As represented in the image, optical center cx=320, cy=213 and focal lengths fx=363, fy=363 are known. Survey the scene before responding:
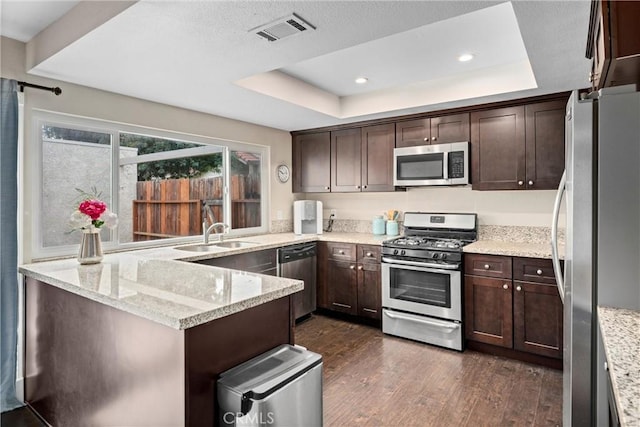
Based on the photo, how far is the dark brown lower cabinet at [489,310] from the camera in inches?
118

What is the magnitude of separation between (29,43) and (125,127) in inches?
32.2

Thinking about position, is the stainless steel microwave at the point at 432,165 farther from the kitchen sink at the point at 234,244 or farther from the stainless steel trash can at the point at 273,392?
the stainless steel trash can at the point at 273,392

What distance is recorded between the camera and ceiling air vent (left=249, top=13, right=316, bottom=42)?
5.75ft

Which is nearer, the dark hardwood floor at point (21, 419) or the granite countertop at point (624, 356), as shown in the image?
the granite countertop at point (624, 356)

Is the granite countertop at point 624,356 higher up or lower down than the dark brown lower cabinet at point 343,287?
higher up

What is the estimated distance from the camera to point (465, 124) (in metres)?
3.49

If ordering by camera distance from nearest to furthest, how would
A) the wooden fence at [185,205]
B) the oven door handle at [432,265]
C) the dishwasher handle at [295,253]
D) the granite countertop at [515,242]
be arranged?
1. the granite countertop at [515,242]
2. the oven door handle at [432,265]
3. the wooden fence at [185,205]
4. the dishwasher handle at [295,253]

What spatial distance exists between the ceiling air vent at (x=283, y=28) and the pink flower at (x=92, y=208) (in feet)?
5.11

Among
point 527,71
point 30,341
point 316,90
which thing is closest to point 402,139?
point 316,90

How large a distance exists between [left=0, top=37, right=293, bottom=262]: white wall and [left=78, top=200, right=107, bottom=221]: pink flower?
434 millimetres

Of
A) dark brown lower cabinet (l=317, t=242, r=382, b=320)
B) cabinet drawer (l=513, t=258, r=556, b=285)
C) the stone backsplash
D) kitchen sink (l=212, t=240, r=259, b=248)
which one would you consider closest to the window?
kitchen sink (l=212, t=240, r=259, b=248)

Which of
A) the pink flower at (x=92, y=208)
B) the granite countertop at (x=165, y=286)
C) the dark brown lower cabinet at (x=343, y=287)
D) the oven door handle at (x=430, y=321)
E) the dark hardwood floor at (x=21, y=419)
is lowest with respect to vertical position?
the dark hardwood floor at (x=21, y=419)

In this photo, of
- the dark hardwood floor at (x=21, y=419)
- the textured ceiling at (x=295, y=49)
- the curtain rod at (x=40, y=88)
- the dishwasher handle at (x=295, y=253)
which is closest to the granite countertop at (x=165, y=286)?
the dark hardwood floor at (x=21, y=419)

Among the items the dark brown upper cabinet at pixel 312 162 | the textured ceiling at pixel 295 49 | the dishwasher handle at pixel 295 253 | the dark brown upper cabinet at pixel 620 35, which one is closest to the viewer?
the dark brown upper cabinet at pixel 620 35
